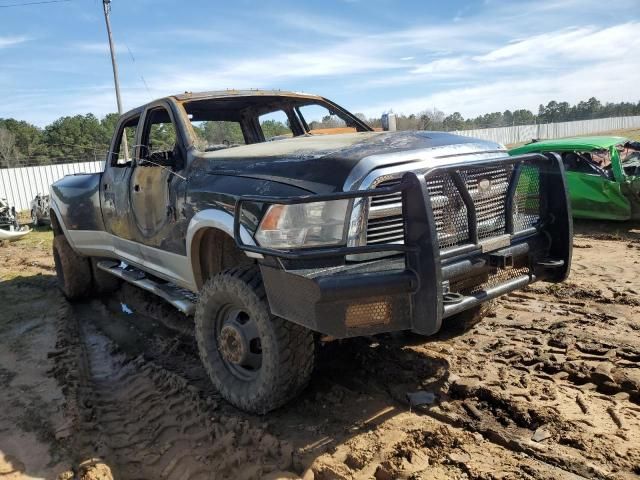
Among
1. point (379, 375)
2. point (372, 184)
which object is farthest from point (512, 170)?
point (379, 375)

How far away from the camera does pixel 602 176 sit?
8.60m

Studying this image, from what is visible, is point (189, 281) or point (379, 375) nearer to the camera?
point (379, 375)

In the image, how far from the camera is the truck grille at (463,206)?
2.81 meters

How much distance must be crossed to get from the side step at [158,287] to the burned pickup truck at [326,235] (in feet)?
0.08

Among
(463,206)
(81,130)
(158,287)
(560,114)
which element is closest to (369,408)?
(463,206)

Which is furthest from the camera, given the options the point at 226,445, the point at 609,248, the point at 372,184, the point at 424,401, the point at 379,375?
the point at 609,248

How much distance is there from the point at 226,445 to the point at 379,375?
1190 mm

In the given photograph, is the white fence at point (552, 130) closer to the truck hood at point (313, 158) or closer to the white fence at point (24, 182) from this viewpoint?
the white fence at point (24, 182)

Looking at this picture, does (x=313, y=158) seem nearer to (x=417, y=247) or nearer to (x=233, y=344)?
(x=417, y=247)

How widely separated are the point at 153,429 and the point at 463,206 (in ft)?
7.67

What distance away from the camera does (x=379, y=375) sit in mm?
3664

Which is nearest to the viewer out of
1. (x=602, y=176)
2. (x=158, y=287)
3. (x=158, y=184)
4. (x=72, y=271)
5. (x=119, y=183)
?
(x=158, y=184)

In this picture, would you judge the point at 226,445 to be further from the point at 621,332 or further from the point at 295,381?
the point at 621,332

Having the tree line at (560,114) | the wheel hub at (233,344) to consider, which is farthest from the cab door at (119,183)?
the tree line at (560,114)
